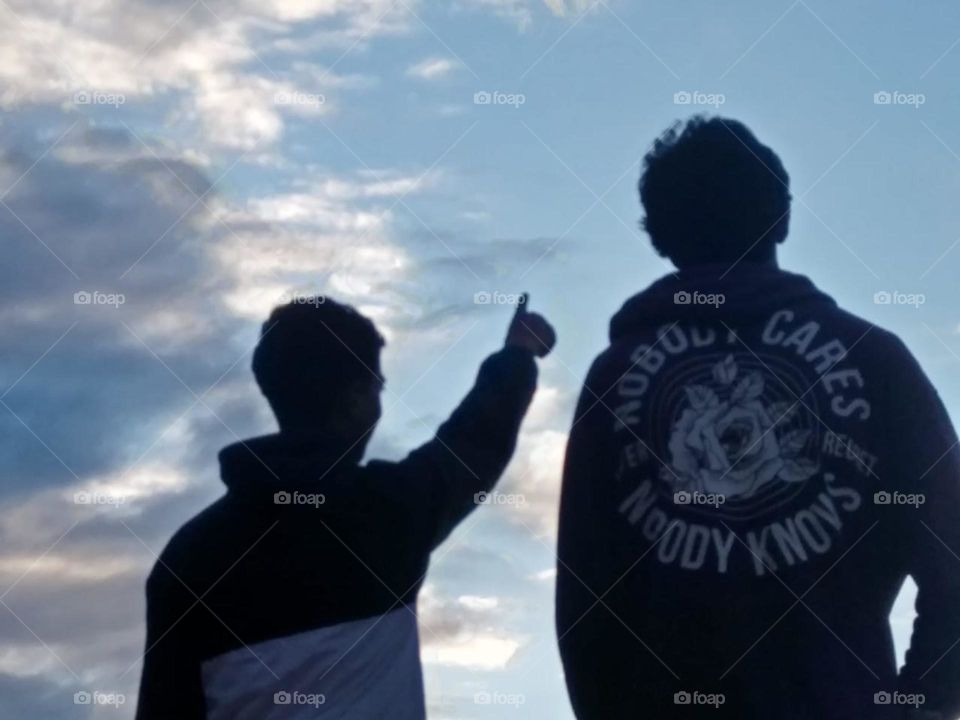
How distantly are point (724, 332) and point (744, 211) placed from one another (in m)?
0.41

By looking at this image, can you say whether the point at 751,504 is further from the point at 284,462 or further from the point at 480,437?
the point at 284,462

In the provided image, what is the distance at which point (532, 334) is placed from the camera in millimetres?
4910

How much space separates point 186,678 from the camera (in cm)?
431

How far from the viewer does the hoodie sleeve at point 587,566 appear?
429cm

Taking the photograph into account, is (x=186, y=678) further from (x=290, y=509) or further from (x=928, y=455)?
(x=928, y=455)

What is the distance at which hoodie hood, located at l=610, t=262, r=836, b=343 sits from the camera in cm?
440

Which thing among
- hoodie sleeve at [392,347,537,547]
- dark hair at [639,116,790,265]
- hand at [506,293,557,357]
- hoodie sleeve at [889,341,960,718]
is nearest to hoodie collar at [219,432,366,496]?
hoodie sleeve at [392,347,537,547]

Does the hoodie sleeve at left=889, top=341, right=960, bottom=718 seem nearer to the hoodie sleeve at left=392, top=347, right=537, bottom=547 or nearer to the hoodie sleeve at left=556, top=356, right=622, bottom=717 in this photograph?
the hoodie sleeve at left=556, top=356, right=622, bottom=717

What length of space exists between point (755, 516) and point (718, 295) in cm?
69

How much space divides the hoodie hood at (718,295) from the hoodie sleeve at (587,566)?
0.28 meters

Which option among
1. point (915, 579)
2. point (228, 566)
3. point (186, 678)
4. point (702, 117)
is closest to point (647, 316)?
point (702, 117)

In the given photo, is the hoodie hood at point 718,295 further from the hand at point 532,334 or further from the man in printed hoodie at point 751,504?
the hand at point 532,334

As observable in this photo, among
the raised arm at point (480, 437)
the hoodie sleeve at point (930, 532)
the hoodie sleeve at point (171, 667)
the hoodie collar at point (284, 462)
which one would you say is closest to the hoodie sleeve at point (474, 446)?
the raised arm at point (480, 437)

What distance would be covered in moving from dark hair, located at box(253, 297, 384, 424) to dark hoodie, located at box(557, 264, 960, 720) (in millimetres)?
779
